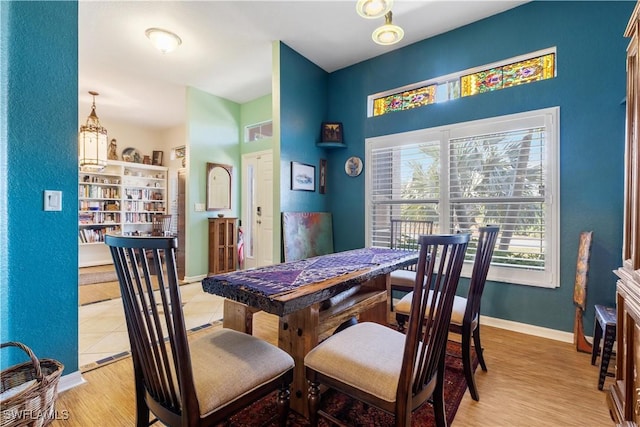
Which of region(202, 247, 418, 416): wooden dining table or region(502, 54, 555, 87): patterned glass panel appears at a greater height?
region(502, 54, 555, 87): patterned glass panel

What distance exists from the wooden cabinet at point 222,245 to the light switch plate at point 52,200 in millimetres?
2961

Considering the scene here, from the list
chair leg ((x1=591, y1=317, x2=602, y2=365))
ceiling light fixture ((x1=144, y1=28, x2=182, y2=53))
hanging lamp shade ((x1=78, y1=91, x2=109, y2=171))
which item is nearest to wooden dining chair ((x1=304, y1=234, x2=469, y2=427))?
chair leg ((x1=591, y1=317, x2=602, y2=365))

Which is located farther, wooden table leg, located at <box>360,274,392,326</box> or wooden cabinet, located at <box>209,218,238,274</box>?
wooden cabinet, located at <box>209,218,238,274</box>

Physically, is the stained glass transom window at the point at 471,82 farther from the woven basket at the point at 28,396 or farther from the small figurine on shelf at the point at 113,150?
the small figurine on shelf at the point at 113,150

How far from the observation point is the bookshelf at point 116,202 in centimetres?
570

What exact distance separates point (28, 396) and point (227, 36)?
3.45m

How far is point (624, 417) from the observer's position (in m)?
1.25

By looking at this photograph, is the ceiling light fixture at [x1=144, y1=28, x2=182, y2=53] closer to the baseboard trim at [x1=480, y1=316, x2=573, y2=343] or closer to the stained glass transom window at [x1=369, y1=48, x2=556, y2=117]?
the stained glass transom window at [x1=369, y1=48, x2=556, y2=117]

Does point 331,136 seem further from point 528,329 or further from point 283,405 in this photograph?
point 283,405

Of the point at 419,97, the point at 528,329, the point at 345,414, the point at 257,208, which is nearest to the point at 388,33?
the point at 419,97

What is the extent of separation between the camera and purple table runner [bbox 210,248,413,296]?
127cm

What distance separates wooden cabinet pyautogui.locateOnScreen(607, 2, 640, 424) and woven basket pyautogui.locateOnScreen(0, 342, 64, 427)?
2.40 metres

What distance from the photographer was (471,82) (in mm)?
3043

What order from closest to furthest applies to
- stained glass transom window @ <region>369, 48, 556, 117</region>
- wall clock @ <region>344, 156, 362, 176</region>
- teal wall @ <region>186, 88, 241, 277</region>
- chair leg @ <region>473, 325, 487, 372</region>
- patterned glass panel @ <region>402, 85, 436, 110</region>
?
chair leg @ <region>473, 325, 487, 372</region>, stained glass transom window @ <region>369, 48, 556, 117</region>, patterned glass panel @ <region>402, 85, 436, 110</region>, wall clock @ <region>344, 156, 362, 176</region>, teal wall @ <region>186, 88, 241, 277</region>
